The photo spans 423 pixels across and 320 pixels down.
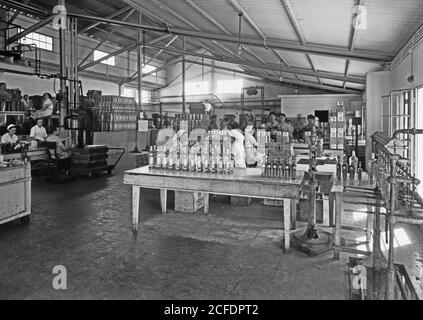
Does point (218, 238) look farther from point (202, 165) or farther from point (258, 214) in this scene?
point (258, 214)

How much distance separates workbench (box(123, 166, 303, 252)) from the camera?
3.87m

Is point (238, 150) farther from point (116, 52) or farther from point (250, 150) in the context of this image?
point (116, 52)

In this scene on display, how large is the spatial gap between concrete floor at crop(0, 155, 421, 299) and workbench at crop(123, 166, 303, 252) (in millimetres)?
486

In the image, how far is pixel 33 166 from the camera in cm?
980

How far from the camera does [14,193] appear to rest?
490 cm

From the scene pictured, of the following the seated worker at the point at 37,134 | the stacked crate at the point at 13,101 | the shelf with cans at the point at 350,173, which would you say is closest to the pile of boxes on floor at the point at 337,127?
the shelf with cans at the point at 350,173

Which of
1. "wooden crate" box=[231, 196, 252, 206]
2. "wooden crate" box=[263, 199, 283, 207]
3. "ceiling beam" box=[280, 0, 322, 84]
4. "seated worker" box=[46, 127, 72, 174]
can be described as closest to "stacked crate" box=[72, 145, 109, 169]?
"seated worker" box=[46, 127, 72, 174]

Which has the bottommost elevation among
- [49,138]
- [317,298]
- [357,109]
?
[317,298]

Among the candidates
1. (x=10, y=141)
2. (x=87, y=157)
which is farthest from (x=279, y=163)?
(x=10, y=141)

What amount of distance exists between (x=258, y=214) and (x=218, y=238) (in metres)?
1.42

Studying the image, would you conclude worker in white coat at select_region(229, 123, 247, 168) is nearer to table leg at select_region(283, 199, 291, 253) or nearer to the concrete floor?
the concrete floor

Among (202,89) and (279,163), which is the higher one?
(202,89)

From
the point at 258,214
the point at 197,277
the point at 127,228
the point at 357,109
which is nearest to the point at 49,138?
the point at 127,228

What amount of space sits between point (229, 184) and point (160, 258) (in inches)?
43.0
